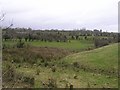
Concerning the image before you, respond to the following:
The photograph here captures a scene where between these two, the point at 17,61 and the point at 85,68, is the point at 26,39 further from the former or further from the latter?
the point at 85,68

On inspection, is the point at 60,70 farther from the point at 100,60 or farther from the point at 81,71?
the point at 100,60

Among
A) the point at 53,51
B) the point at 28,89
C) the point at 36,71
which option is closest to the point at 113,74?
the point at 36,71

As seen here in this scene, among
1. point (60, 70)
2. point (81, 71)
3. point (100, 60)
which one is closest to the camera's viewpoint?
point (60, 70)

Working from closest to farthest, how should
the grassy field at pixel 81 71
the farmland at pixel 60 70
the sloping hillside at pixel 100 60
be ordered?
the farmland at pixel 60 70, the grassy field at pixel 81 71, the sloping hillside at pixel 100 60

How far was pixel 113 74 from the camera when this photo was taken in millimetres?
24375

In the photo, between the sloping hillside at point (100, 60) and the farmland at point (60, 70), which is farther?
the sloping hillside at point (100, 60)

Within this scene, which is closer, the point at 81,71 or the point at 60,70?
the point at 60,70

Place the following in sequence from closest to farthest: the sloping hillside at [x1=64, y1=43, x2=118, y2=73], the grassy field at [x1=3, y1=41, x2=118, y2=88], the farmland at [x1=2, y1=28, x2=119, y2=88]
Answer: the farmland at [x1=2, y1=28, x2=119, y2=88]
the grassy field at [x1=3, y1=41, x2=118, y2=88]
the sloping hillside at [x1=64, y1=43, x2=118, y2=73]

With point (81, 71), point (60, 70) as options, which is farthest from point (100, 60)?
point (60, 70)

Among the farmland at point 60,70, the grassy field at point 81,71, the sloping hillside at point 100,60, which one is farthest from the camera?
the sloping hillside at point 100,60

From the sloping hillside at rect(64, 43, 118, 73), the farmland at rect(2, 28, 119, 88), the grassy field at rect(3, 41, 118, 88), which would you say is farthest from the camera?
A: the sloping hillside at rect(64, 43, 118, 73)

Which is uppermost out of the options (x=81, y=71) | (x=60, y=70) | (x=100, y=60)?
(x=100, y=60)

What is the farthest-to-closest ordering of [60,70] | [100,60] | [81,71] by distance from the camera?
[100,60]
[81,71]
[60,70]

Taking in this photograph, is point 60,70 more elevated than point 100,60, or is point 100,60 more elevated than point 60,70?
point 100,60
